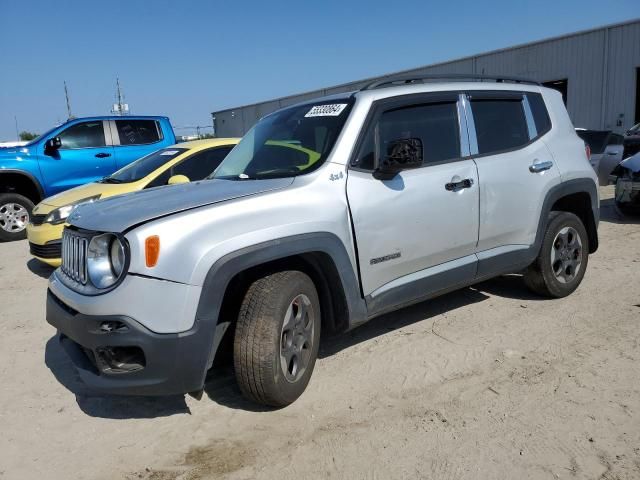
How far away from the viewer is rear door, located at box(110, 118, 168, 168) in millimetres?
9414

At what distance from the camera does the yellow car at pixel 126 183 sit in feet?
20.1

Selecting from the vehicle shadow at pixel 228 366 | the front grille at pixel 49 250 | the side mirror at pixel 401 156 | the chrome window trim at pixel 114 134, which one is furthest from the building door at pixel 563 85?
the side mirror at pixel 401 156

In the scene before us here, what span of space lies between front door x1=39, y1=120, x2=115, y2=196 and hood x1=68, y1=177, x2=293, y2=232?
20.3 feet

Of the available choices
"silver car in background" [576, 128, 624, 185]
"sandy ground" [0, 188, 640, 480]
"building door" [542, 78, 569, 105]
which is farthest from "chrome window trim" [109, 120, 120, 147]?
"building door" [542, 78, 569, 105]

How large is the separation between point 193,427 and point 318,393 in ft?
2.50

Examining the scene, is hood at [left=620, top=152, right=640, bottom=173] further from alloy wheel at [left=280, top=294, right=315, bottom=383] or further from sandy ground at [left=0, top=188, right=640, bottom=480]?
alloy wheel at [left=280, top=294, right=315, bottom=383]

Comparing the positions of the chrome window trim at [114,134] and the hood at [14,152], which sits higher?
the chrome window trim at [114,134]

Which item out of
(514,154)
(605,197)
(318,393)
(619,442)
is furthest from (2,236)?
(605,197)

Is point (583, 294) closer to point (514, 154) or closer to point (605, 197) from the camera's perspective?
point (514, 154)

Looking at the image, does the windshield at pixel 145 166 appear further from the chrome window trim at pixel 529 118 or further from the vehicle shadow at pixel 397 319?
the chrome window trim at pixel 529 118

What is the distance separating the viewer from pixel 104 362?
2719mm

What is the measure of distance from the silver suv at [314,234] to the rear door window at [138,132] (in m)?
6.00

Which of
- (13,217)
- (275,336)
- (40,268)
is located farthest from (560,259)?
(13,217)

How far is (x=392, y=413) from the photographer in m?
3.03
